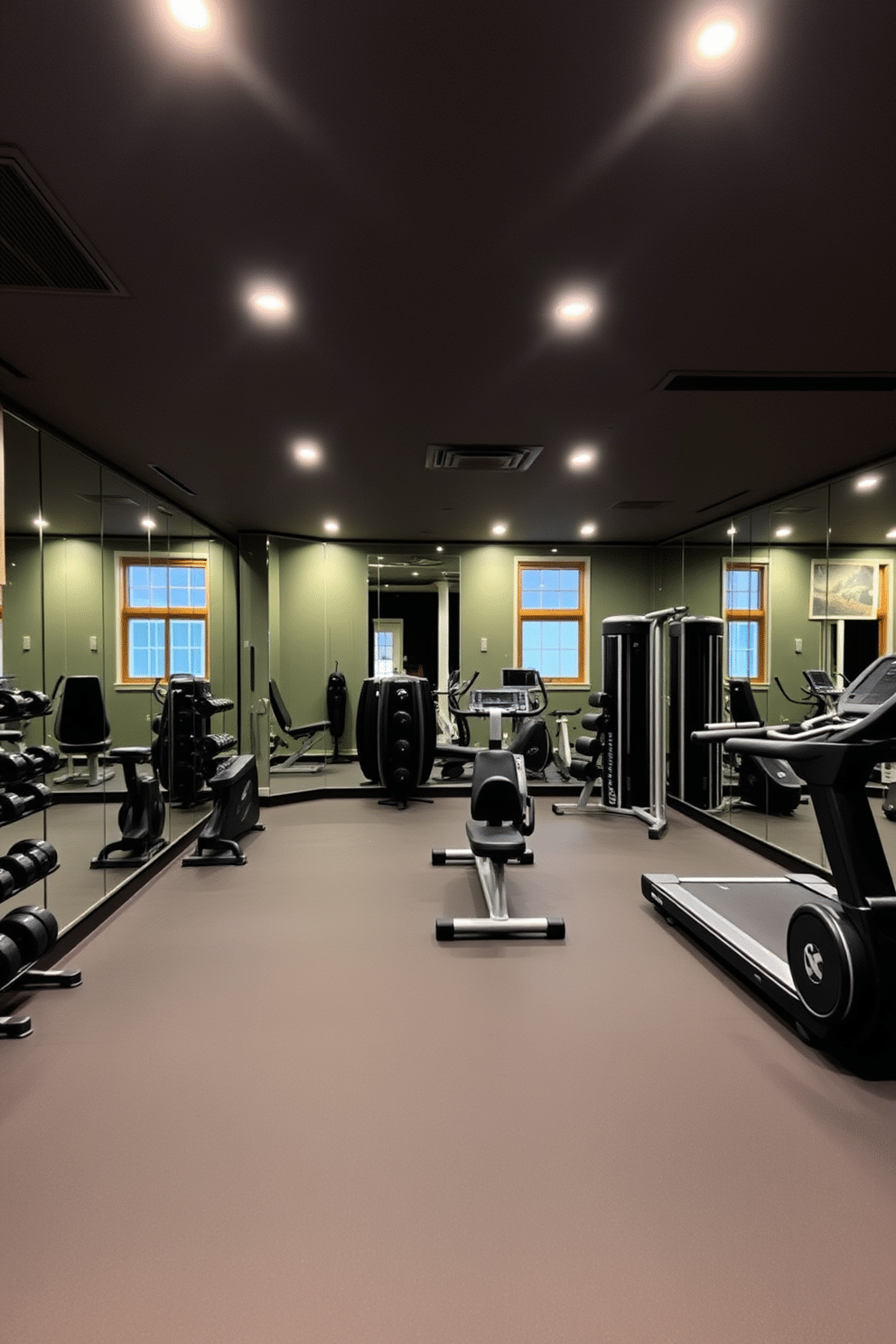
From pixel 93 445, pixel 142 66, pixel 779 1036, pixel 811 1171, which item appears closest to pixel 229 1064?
pixel 811 1171

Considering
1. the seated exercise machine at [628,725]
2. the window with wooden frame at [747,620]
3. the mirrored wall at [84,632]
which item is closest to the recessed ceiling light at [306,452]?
the mirrored wall at [84,632]

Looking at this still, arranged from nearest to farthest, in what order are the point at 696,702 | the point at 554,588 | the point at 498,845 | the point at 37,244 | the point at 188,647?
the point at 37,244 → the point at 498,845 → the point at 188,647 → the point at 696,702 → the point at 554,588

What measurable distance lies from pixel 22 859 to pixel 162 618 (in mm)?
2429

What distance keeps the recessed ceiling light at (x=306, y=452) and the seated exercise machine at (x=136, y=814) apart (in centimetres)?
210

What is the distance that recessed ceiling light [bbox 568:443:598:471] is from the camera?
4.49 metres

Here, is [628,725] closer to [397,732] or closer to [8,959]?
[397,732]

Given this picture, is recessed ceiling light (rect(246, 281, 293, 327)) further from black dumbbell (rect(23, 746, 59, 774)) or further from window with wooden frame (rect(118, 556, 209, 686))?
window with wooden frame (rect(118, 556, 209, 686))

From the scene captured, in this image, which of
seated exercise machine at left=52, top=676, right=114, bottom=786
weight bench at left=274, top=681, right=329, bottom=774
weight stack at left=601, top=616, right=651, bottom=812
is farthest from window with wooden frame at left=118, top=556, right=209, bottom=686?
weight stack at left=601, top=616, right=651, bottom=812

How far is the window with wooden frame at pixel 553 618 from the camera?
27.1 ft

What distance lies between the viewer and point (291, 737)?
782 centimetres

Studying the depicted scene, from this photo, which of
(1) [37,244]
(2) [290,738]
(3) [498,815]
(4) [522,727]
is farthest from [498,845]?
(2) [290,738]

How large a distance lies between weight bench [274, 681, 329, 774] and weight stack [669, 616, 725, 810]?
3.69 m

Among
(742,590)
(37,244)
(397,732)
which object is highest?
(37,244)

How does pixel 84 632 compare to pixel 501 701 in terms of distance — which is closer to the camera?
pixel 84 632
